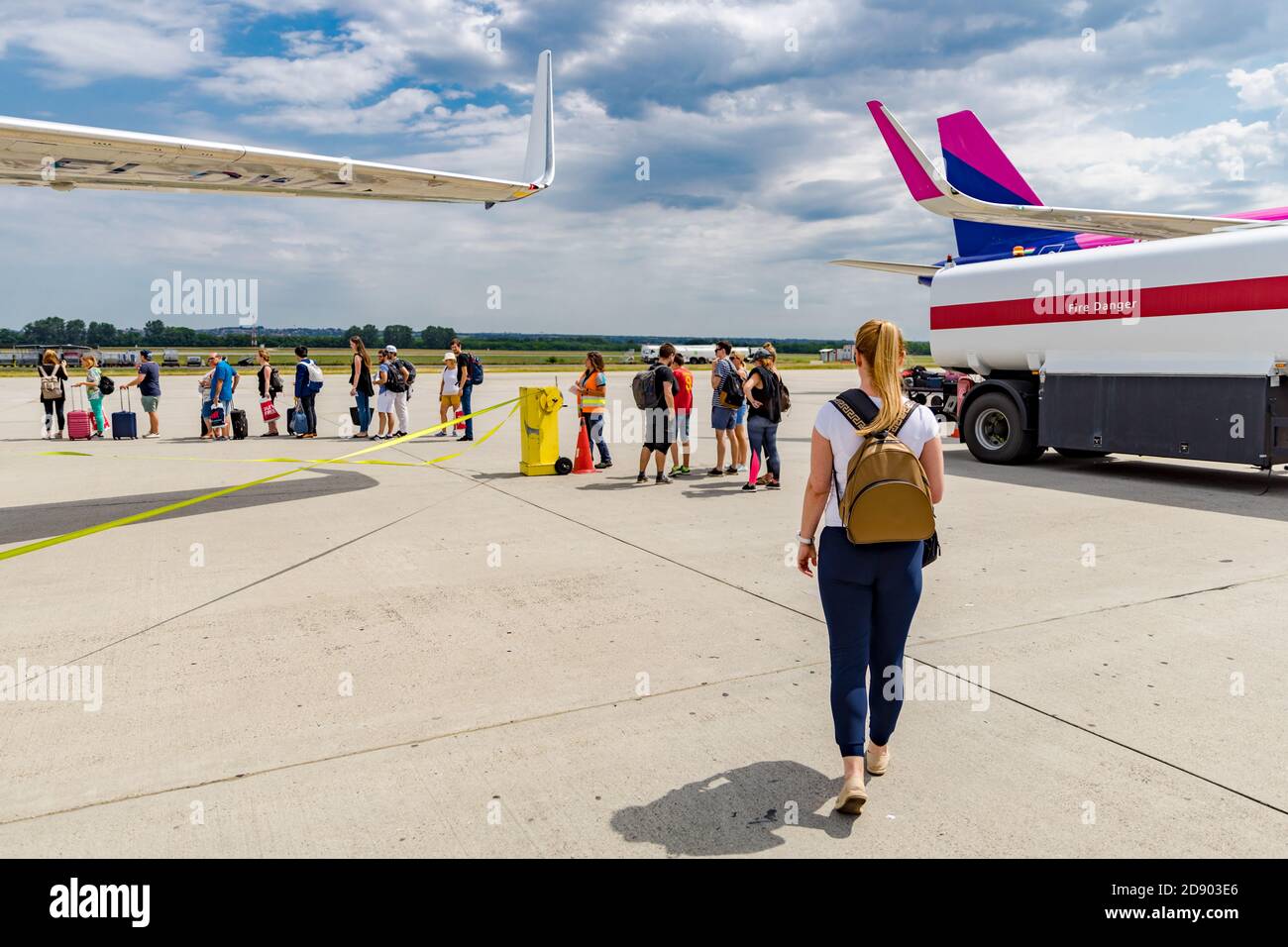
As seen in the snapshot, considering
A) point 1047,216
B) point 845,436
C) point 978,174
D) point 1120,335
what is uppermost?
point 978,174

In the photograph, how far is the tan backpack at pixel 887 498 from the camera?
3.12 metres

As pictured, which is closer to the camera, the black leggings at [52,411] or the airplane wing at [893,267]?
the black leggings at [52,411]

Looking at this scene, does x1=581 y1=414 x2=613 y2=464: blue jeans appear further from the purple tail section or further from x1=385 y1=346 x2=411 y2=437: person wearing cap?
the purple tail section

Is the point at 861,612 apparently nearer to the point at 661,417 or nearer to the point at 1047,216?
the point at 661,417

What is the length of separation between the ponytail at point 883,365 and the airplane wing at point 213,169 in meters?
9.63

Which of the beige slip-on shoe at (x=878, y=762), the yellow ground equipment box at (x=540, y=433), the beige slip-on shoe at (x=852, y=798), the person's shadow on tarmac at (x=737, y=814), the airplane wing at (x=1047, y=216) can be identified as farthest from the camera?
the airplane wing at (x=1047, y=216)

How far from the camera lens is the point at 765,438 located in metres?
10.8

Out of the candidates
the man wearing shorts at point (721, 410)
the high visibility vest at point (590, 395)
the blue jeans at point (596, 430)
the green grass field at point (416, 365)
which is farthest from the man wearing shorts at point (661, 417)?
the green grass field at point (416, 365)

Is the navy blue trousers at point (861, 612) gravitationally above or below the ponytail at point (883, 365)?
below

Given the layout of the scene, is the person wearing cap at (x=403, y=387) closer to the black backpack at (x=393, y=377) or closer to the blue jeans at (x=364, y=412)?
the black backpack at (x=393, y=377)

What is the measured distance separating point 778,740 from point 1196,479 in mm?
10081

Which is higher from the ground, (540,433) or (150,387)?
(150,387)

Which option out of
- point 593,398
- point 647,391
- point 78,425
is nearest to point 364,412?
point 78,425

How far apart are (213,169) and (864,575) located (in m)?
11.5
